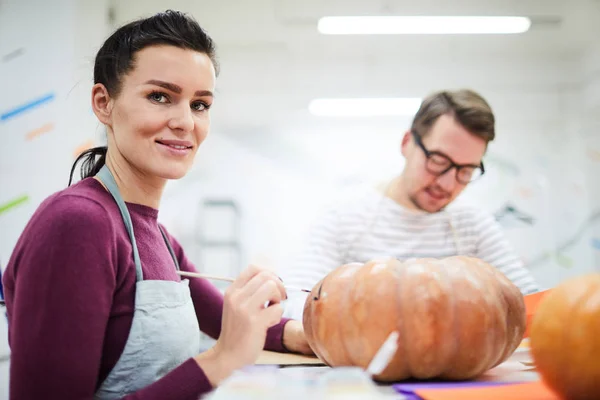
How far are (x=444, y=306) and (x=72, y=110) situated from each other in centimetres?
291

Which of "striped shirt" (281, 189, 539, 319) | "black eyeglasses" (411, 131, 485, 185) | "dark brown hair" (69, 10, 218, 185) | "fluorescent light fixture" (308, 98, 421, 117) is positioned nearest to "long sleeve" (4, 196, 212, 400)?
"dark brown hair" (69, 10, 218, 185)

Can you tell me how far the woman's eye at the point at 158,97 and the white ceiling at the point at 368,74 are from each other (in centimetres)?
364

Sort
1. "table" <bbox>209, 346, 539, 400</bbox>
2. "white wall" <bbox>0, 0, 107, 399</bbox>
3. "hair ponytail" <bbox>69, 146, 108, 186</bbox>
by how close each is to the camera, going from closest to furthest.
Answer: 1. "table" <bbox>209, 346, 539, 400</bbox>
2. "hair ponytail" <bbox>69, 146, 108, 186</bbox>
3. "white wall" <bbox>0, 0, 107, 399</bbox>

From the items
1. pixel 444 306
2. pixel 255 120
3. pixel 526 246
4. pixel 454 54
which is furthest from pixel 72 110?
pixel 526 246

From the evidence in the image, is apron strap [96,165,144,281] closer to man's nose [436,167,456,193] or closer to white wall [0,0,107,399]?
man's nose [436,167,456,193]

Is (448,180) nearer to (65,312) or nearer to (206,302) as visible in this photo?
(206,302)

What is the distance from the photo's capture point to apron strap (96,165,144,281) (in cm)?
96

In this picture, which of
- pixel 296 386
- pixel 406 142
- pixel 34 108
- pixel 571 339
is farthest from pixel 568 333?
pixel 34 108

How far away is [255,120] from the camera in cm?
483

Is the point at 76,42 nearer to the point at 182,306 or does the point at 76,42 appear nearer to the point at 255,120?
the point at 255,120

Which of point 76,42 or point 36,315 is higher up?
point 76,42

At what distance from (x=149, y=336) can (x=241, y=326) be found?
0.17 meters

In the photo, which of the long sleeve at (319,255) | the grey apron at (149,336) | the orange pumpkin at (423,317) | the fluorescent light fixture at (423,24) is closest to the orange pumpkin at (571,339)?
the orange pumpkin at (423,317)

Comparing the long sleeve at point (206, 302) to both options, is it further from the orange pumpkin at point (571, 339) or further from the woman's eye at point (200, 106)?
the orange pumpkin at point (571, 339)
